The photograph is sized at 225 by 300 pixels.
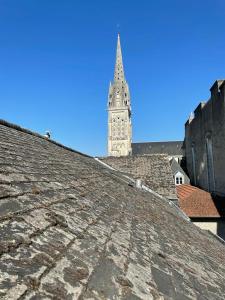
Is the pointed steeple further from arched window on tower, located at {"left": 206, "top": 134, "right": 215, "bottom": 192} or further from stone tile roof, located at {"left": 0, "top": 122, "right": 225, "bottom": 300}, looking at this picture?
stone tile roof, located at {"left": 0, "top": 122, "right": 225, "bottom": 300}

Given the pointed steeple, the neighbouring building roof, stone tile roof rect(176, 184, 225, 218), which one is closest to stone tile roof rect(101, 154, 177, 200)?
stone tile roof rect(176, 184, 225, 218)

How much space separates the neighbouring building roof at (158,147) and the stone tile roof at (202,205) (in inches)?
2036

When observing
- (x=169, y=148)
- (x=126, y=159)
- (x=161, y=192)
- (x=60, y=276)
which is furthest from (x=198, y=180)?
(x=169, y=148)

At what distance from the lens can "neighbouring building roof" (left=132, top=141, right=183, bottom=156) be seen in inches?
3221

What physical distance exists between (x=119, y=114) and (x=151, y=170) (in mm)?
75541

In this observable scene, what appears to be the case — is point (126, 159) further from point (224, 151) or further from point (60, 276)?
point (60, 276)

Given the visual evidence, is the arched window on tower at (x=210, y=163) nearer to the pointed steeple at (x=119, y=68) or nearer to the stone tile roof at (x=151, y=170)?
the stone tile roof at (x=151, y=170)

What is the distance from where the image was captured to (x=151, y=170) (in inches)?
862

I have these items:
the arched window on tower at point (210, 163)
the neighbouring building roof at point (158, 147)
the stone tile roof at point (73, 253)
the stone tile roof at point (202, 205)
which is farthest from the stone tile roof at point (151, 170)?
the neighbouring building roof at point (158, 147)

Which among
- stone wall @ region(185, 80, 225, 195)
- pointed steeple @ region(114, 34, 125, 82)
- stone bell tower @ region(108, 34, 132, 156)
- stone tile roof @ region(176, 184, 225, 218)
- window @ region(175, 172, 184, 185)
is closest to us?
stone tile roof @ region(176, 184, 225, 218)

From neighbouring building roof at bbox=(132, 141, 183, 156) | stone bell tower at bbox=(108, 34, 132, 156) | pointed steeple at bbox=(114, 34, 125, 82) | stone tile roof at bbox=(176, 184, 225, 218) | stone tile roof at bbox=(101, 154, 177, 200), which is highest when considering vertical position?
pointed steeple at bbox=(114, 34, 125, 82)

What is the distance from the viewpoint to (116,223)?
181 inches

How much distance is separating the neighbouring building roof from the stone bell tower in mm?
7260

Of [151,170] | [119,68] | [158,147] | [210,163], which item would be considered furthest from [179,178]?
[119,68]
